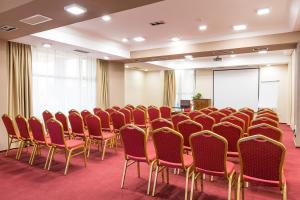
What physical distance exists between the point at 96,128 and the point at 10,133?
203cm

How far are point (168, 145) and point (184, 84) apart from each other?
11592mm

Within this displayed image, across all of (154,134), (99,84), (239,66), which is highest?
(239,66)

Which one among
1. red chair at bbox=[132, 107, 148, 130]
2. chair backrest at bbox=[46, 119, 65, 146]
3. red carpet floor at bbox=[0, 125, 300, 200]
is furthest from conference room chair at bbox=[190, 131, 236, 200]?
red chair at bbox=[132, 107, 148, 130]

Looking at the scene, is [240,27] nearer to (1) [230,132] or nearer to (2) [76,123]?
(1) [230,132]

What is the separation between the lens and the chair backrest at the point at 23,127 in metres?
4.81

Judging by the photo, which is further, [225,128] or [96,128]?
[96,128]

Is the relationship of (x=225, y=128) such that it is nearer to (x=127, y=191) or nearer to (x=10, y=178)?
(x=127, y=191)

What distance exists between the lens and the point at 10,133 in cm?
527

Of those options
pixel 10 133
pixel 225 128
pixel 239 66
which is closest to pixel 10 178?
pixel 10 133

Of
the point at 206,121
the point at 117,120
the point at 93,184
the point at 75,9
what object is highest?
the point at 75,9

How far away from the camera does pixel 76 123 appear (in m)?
5.43

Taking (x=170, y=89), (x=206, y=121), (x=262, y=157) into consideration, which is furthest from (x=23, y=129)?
(x=170, y=89)

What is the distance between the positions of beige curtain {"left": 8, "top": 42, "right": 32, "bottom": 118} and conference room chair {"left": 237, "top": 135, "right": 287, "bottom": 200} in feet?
20.7

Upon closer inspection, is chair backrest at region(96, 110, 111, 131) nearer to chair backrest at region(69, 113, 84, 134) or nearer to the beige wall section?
chair backrest at region(69, 113, 84, 134)
